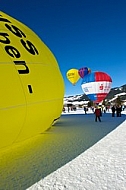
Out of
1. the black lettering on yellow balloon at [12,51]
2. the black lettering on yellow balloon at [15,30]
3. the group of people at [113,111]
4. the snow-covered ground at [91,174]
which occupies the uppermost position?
the black lettering on yellow balloon at [15,30]

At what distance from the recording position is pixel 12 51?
5.21m

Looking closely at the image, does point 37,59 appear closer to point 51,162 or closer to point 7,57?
point 7,57

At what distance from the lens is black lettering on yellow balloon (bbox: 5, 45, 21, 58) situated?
5.11 metres

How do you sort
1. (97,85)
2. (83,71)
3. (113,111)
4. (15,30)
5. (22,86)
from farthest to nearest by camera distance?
(83,71) < (97,85) < (113,111) < (15,30) < (22,86)

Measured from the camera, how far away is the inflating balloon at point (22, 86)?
474 cm

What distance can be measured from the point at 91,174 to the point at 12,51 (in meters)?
3.19

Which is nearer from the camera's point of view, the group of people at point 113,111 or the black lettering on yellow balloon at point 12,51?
the black lettering on yellow balloon at point 12,51

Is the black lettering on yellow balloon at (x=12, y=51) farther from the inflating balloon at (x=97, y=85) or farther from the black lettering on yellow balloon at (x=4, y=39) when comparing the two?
the inflating balloon at (x=97, y=85)

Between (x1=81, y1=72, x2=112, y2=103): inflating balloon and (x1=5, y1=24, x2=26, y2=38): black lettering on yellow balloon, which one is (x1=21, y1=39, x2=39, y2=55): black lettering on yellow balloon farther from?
(x1=81, y1=72, x2=112, y2=103): inflating balloon

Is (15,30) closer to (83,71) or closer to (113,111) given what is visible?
(113,111)

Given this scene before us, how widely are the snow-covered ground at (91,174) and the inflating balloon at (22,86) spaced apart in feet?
4.40

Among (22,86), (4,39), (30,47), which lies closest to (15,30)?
(30,47)

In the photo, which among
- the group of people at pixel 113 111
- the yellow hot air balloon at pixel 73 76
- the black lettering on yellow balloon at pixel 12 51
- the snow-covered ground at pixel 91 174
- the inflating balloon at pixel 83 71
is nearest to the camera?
the snow-covered ground at pixel 91 174

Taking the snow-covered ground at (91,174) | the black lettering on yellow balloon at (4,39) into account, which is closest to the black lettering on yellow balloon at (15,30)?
the black lettering on yellow balloon at (4,39)
